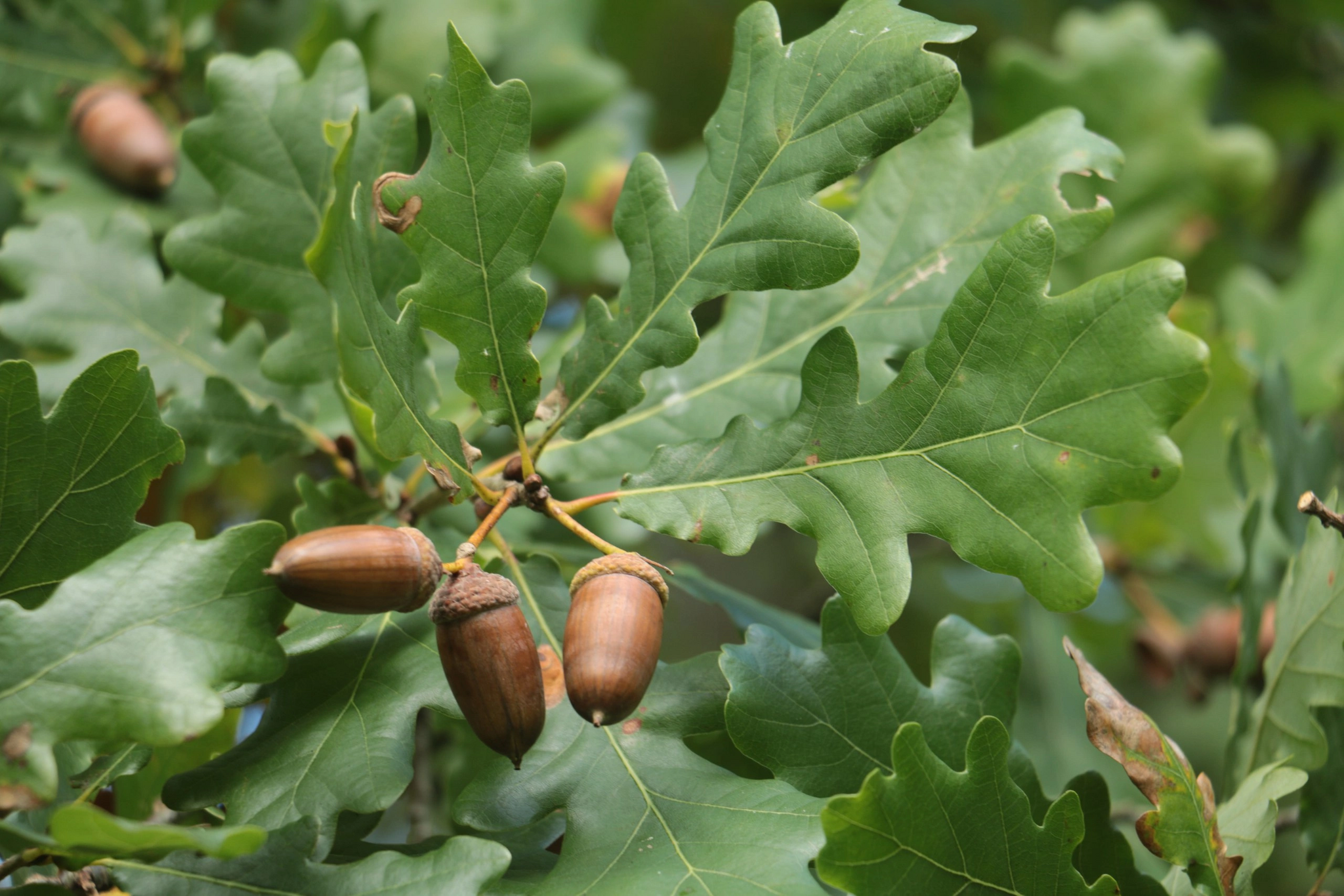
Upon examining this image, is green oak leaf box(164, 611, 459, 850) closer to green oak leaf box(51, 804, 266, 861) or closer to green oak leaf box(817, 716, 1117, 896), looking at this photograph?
green oak leaf box(51, 804, 266, 861)

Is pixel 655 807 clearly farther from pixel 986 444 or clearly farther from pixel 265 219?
pixel 265 219

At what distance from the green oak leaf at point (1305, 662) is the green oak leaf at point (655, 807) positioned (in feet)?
1.60

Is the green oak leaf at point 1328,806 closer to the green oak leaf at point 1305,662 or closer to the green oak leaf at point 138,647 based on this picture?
the green oak leaf at point 1305,662

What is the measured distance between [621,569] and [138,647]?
332 millimetres

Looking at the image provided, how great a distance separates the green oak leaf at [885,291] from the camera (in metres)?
0.98

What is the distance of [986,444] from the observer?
30.9 inches

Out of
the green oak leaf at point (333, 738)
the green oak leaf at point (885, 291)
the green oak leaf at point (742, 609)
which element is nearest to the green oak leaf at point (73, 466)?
the green oak leaf at point (333, 738)

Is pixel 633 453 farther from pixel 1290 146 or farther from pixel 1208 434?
pixel 1290 146

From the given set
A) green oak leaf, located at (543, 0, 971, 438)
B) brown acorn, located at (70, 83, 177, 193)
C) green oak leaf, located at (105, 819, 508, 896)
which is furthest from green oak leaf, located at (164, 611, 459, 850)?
brown acorn, located at (70, 83, 177, 193)

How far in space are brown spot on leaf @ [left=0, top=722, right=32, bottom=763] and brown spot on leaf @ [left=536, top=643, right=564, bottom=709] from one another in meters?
0.35

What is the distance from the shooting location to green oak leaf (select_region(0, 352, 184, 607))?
0.72 m

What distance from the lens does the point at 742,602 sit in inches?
44.9

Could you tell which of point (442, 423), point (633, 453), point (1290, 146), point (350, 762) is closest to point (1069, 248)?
point (633, 453)

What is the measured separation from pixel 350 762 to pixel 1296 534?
1080 mm
